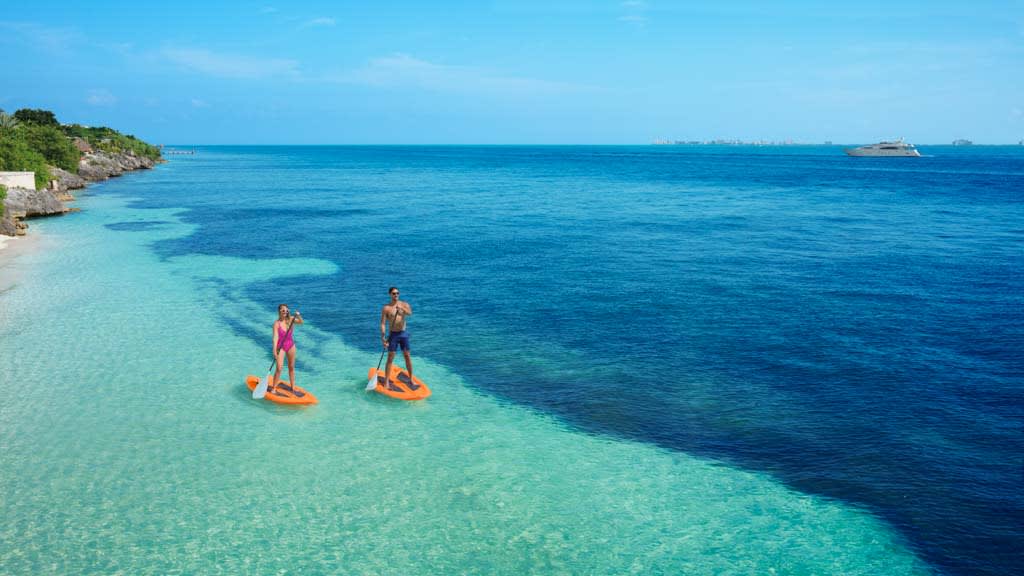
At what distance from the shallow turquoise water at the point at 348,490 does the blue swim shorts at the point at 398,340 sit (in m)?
1.49

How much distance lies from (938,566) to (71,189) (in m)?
86.6

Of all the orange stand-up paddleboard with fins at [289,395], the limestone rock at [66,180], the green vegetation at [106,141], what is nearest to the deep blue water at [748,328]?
the orange stand-up paddleboard with fins at [289,395]

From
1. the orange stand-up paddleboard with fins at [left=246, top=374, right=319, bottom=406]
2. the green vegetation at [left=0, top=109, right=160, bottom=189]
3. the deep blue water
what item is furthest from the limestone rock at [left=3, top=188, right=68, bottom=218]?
the orange stand-up paddleboard with fins at [left=246, top=374, right=319, bottom=406]

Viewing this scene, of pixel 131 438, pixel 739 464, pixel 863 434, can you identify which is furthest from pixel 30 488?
pixel 863 434

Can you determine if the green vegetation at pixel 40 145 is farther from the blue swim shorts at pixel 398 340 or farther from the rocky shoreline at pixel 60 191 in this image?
the blue swim shorts at pixel 398 340

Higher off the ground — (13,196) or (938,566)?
(13,196)

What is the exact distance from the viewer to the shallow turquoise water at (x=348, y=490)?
36.9ft

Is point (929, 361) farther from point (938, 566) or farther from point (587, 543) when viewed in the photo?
point (587, 543)

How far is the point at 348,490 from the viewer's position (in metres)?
13.3

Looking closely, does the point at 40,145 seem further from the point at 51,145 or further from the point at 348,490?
the point at 348,490

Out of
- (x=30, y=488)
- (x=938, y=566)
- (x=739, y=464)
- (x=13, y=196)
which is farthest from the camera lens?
(x=13, y=196)

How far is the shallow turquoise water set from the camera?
11.2 metres

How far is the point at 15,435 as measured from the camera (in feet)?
49.8

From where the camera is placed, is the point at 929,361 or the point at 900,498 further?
the point at 929,361
